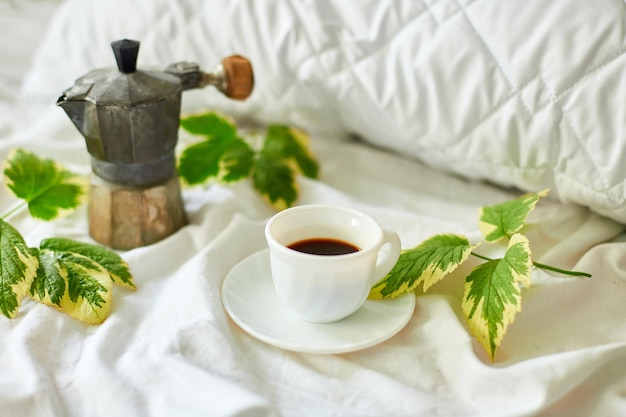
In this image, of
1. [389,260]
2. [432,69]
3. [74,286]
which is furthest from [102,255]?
[432,69]

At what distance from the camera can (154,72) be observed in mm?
702

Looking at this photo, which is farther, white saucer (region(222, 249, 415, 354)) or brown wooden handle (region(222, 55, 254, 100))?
brown wooden handle (region(222, 55, 254, 100))

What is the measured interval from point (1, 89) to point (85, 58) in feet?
0.66

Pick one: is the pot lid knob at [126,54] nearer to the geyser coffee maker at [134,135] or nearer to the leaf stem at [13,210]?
the geyser coffee maker at [134,135]

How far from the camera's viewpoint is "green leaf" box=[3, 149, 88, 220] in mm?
727

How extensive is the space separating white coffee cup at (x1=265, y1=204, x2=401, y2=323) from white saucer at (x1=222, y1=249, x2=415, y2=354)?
1 cm

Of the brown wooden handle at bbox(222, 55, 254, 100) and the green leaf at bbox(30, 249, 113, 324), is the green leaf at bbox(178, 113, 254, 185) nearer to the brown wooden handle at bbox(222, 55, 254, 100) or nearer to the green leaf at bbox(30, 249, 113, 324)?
the brown wooden handle at bbox(222, 55, 254, 100)

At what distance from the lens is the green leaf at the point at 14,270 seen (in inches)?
23.6

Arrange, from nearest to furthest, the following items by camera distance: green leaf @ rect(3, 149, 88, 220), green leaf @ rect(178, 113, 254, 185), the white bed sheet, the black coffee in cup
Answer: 1. the white bed sheet
2. the black coffee in cup
3. green leaf @ rect(3, 149, 88, 220)
4. green leaf @ rect(178, 113, 254, 185)

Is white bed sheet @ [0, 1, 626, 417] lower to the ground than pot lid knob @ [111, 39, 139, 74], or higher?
lower

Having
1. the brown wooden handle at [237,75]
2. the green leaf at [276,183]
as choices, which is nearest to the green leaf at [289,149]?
the green leaf at [276,183]

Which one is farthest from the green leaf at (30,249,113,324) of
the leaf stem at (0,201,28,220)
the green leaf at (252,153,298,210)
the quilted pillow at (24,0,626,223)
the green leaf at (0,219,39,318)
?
the quilted pillow at (24,0,626,223)

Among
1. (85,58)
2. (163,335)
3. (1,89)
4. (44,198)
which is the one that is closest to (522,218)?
(163,335)

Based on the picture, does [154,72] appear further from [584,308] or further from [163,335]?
[584,308]
